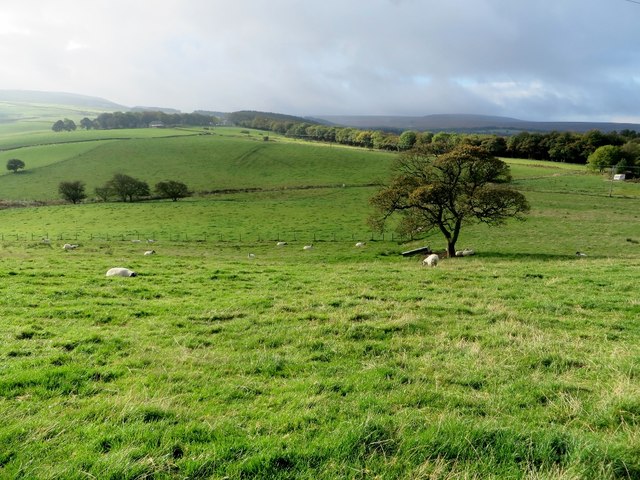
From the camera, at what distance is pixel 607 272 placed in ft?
52.5

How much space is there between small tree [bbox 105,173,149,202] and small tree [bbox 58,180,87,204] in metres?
4.73

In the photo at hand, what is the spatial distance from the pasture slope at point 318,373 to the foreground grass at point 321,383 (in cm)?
3

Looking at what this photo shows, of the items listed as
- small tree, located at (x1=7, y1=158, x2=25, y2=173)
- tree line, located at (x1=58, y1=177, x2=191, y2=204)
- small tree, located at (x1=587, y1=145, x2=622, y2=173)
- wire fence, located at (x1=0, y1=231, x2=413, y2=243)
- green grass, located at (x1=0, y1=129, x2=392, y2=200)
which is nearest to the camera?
wire fence, located at (x1=0, y1=231, x2=413, y2=243)

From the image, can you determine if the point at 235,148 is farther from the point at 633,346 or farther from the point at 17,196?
the point at 633,346

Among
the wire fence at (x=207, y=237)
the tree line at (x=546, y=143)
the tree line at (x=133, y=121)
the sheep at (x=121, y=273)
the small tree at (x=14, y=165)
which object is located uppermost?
the tree line at (x=133, y=121)

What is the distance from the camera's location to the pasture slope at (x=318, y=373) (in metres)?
3.97

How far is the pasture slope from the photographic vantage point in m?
3.97

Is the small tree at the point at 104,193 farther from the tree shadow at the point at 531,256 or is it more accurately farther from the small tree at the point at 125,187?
the tree shadow at the point at 531,256

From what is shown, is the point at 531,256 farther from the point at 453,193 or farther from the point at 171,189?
the point at 171,189

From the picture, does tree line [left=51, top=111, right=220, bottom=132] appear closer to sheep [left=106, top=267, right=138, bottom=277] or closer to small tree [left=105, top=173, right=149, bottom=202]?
small tree [left=105, top=173, right=149, bottom=202]

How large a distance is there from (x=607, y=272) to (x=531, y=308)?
8532 millimetres

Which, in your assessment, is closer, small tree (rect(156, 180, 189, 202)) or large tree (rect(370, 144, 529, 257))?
large tree (rect(370, 144, 529, 257))

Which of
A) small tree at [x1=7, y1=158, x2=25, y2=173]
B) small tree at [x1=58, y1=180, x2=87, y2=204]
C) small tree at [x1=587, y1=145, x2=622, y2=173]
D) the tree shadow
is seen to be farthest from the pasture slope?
small tree at [x1=587, y1=145, x2=622, y2=173]

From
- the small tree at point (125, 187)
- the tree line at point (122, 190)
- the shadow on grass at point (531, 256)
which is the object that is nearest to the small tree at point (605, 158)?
the shadow on grass at point (531, 256)
